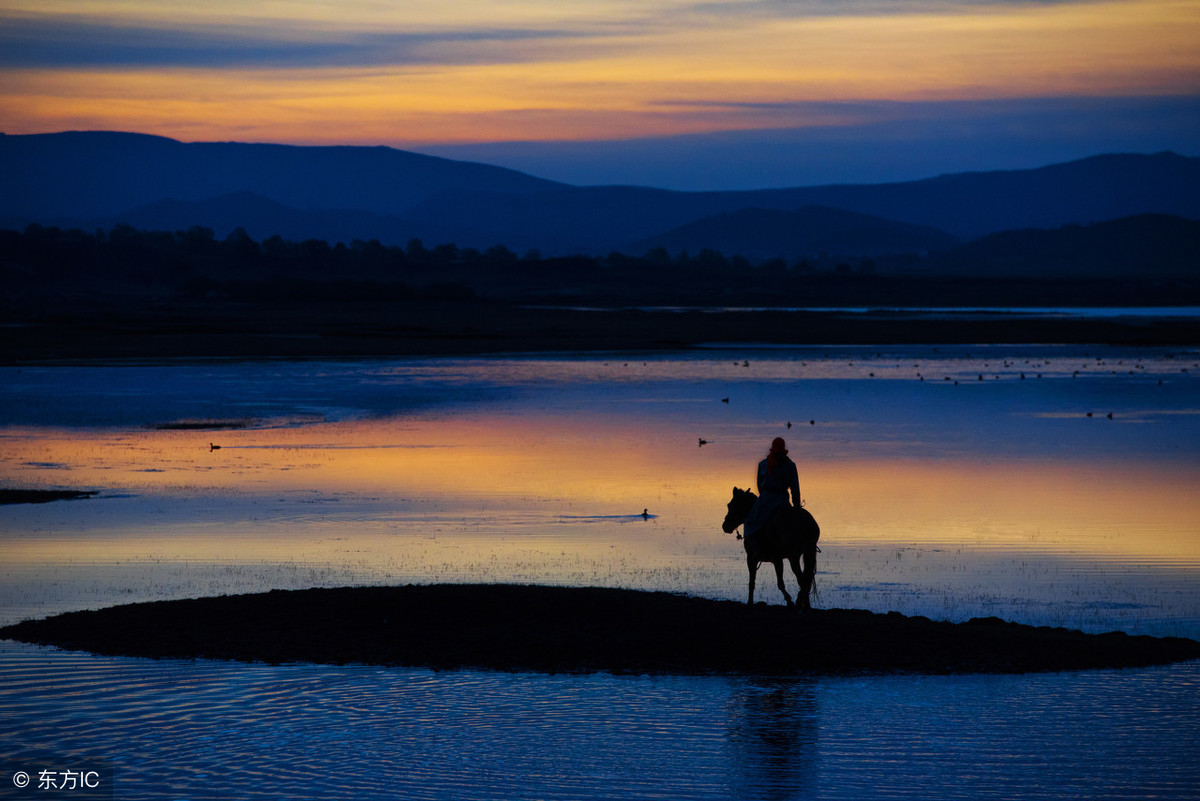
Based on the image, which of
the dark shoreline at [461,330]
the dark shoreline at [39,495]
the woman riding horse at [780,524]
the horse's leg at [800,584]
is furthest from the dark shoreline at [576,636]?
the dark shoreline at [461,330]

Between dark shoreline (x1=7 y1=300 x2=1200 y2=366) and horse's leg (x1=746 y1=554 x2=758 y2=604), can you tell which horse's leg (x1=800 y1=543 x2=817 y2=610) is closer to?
horse's leg (x1=746 y1=554 x2=758 y2=604)

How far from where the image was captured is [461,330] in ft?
279

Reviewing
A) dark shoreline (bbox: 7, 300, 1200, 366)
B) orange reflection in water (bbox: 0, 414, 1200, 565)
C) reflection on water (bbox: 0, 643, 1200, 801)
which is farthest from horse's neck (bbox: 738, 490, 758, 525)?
dark shoreline (bbox: 7, 300, 1200, 366)

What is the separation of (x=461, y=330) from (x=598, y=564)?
66317mm

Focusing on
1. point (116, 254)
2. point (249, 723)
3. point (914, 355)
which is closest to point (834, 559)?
point (249, 723)

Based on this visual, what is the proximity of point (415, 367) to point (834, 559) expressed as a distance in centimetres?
4321

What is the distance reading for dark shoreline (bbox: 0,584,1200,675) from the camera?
14258mm

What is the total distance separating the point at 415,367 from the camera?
202ft

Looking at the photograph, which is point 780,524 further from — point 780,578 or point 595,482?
point 595,482

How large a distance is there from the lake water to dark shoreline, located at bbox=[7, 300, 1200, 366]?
2486 centimetres

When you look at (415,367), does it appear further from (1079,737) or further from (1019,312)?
(1019,312)

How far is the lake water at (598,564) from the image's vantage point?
11539 mm

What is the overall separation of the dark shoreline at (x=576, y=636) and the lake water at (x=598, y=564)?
1.17ft

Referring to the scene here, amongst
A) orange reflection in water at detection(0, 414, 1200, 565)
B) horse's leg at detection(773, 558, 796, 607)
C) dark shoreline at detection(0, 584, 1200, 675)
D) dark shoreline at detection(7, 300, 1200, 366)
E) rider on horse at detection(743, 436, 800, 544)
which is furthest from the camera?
dark shoreline at detection(7, 300, 1200, 366)
